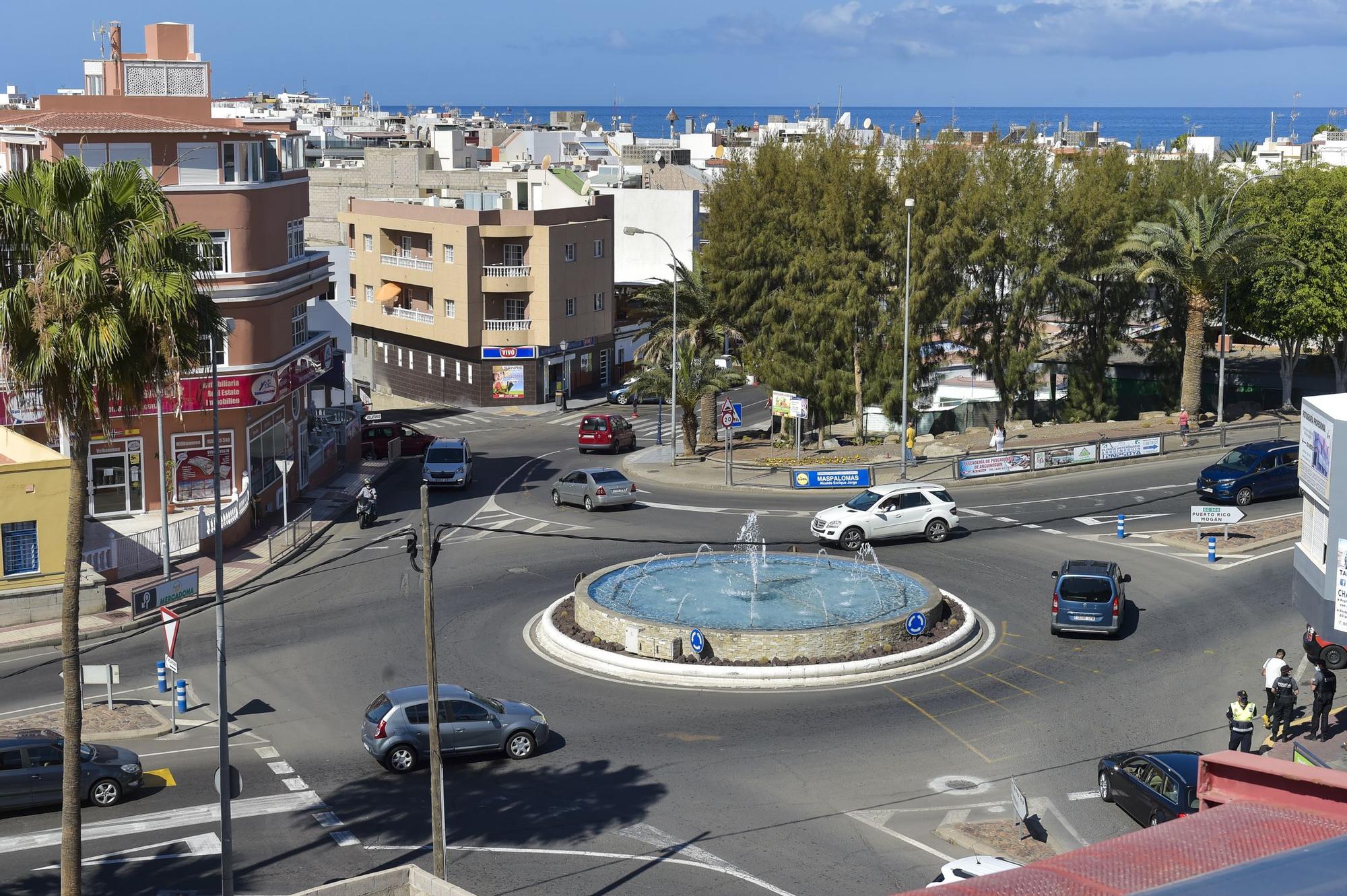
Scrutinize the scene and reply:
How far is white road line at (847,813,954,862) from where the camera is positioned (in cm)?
2193

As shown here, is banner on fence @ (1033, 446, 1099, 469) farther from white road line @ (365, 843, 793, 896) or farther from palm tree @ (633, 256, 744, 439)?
white road line @ (365, 843, 793, 896)

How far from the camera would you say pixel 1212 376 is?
65.6 m

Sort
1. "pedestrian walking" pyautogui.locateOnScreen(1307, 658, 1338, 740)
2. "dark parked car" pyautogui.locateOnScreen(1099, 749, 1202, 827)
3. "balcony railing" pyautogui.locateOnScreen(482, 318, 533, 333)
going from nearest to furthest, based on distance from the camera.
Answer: "dark parked car" pyautogui.locateOnScreen(1099, 749, 1202, 827) < "pedestrian walking" pyautogui.locateOnScreen(1307, 658, 1338, 740) < "balcony railing" pyautogui.locateOnScreen(482, 318, 533, 333)

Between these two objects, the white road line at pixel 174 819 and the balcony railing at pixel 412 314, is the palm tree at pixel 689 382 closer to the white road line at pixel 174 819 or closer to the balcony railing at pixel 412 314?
the balcony railing at pixel 412 314

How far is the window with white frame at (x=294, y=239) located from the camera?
48344 mm

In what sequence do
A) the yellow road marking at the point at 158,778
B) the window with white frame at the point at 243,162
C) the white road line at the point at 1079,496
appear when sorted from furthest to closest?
the white road line at the point at 1079,496 → the window with white frame at the point at 243,162 → the yellow road marking at the point at 158,778

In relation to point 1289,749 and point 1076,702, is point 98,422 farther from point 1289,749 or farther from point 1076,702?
point 1289,749

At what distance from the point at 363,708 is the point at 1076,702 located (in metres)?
14.8

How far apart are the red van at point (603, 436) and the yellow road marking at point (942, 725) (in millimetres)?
31305

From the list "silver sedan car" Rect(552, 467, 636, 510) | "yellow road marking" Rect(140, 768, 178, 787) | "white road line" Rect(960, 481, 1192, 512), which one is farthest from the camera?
"silver sedan car" Rect(552, 467, 636, 510)

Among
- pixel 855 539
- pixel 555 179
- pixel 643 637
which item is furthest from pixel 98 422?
pixel 555 179

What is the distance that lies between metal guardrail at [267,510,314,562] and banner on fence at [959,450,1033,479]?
23.0 metres

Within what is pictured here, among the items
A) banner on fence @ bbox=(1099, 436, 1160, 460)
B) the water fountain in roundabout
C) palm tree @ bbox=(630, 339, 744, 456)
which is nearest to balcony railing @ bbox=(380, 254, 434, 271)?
palm tree @ bbox=(630, 339, 744, 456)

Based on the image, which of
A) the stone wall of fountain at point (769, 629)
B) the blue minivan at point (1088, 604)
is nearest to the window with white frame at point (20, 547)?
the stone wall of fountain at point (769, 629)
